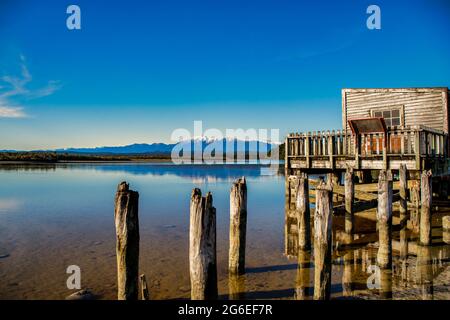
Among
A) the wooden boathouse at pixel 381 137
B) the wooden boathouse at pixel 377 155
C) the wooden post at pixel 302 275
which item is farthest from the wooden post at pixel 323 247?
the wooden boathouse at pixel 381 137

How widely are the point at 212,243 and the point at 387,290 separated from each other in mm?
4011

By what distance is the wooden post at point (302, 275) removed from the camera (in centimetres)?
677

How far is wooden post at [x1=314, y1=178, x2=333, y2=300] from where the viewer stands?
5730 millimetres

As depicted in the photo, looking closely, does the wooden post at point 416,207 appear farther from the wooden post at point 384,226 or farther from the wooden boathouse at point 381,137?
the wooden post at point 384,226

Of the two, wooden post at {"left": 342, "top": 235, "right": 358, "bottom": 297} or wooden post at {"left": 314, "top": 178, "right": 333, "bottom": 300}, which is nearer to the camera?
wooden post at {"left": 314, "top": 178, "right": 333, "bottom": 300}

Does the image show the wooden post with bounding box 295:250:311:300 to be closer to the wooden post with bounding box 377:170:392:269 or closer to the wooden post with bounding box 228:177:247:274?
the wooden post with bounding box 228:177:247:274

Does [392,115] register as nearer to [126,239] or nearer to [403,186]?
[403,186]

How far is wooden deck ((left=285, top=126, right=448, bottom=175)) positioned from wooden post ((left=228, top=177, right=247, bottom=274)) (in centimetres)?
693

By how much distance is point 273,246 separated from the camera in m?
10.6

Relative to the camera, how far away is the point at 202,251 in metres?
5.32

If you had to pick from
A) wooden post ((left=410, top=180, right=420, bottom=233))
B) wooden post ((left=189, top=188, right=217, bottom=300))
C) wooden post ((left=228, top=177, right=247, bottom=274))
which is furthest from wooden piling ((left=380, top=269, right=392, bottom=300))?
wooden post ((left=410, top=180, right=420, bottom=233))

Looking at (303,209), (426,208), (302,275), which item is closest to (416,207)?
(426,208)
